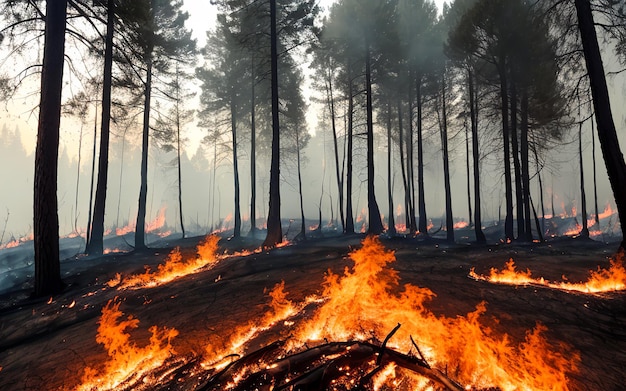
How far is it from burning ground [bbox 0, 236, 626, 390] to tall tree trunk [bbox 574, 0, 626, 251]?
1797 mm

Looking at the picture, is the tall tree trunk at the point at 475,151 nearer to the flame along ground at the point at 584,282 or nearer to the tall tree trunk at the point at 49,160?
the flame along ground at the point at 584,282

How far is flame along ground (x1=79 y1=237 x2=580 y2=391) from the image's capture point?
2682 millimetres

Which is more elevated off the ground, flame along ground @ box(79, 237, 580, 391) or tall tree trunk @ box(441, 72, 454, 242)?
tall tree trunk @ box(441, 72, 454, 242)

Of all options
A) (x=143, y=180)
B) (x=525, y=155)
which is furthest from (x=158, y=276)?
(x=525, y=155)

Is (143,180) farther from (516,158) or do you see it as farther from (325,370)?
(516,158)

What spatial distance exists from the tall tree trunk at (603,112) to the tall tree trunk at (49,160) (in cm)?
1340

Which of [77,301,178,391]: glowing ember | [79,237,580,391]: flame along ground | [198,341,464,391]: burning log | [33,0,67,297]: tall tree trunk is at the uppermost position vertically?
[33,0,67,297]: tall tree trunk

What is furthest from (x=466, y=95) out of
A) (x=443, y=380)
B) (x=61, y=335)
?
(x=61, y=335)

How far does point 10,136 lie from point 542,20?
→ 421 feet

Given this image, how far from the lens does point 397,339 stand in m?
3.29

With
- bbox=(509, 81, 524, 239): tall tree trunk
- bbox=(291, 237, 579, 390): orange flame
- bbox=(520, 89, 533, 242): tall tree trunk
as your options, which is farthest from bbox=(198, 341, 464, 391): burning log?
bbox=(520, 89, 533, 242): tall tree trunk

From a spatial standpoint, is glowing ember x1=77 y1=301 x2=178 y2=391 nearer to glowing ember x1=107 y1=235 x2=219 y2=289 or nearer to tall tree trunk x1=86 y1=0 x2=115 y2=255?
glowing ember x1=107 y1=235 x2=219 y2=289

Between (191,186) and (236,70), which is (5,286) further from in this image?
(191,186)

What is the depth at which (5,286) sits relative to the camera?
28.3 feet
